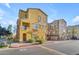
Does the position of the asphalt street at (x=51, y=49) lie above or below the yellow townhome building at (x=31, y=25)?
below

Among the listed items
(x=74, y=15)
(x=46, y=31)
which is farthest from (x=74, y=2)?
(x=46, y=31)

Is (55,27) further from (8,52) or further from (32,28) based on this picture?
(8,52)

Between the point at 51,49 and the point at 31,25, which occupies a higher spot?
the point at 31,25

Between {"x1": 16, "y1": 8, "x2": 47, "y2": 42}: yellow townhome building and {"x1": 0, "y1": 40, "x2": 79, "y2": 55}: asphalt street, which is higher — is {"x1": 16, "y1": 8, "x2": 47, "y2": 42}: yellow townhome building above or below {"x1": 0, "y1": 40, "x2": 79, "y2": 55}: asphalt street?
above

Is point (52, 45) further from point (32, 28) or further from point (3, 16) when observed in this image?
point (3, 16)
